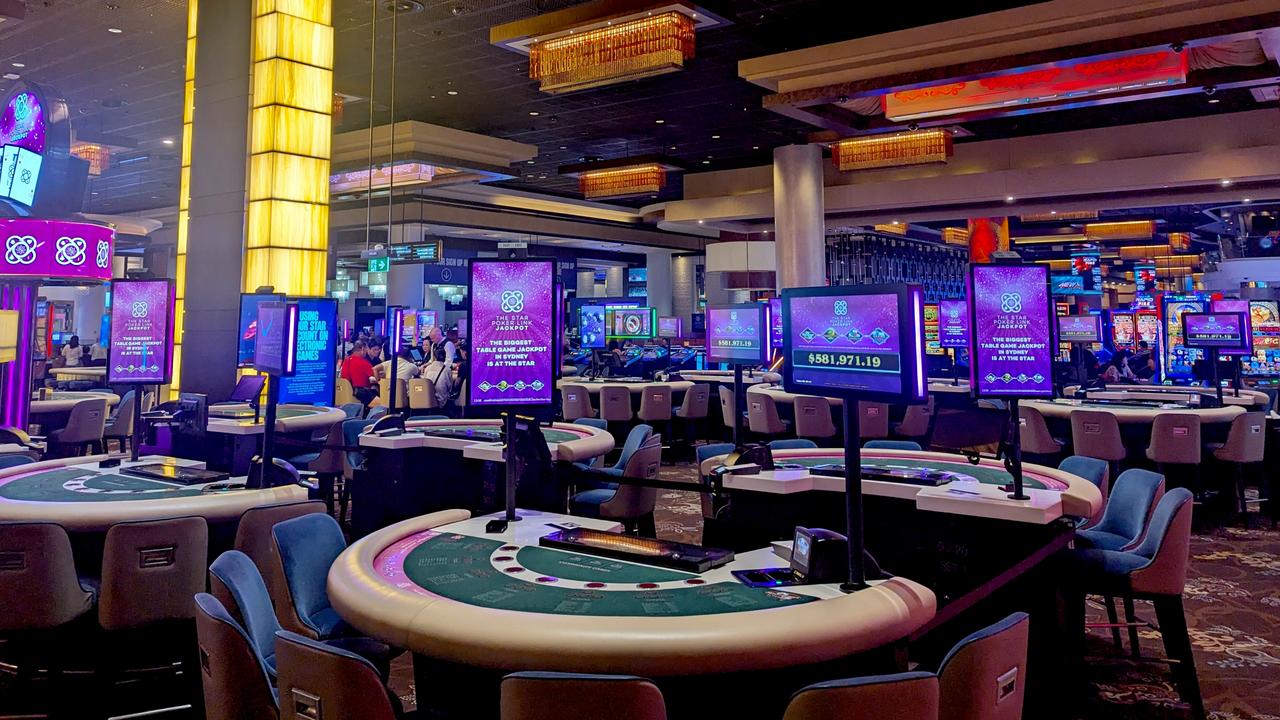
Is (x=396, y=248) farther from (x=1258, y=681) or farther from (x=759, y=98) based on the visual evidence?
(x=1258, y=681)

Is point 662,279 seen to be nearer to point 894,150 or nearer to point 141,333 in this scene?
point 894,150

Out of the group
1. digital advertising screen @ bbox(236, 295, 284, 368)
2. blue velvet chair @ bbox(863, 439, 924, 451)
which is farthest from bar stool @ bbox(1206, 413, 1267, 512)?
digital advertising screen @ bbox(236, 295, 284, 368)

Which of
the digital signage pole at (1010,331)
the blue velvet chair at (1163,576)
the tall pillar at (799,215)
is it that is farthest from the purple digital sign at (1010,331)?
the tall pillar at (799,215)

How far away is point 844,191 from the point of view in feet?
44.1

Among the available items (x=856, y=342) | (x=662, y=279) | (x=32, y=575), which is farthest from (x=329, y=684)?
(x=662, y=279)

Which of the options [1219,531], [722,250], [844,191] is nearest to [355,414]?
[1219,531]

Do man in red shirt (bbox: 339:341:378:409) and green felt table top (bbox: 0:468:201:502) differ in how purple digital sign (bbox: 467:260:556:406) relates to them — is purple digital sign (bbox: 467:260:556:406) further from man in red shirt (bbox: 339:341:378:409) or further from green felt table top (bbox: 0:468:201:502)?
man in red shirt (bbox: 339:341:378:409)

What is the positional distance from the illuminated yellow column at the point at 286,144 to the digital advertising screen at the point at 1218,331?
24.7ft

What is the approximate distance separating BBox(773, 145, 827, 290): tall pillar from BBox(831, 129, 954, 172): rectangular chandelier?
0.85 m

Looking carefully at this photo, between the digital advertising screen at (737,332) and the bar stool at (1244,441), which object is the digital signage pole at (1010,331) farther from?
the bar stool at (1244,441)

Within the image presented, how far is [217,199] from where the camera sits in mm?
6613

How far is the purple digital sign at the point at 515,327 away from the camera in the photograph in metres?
3.08

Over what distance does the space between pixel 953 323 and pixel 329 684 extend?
401 inches

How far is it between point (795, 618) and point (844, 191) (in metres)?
12.3
